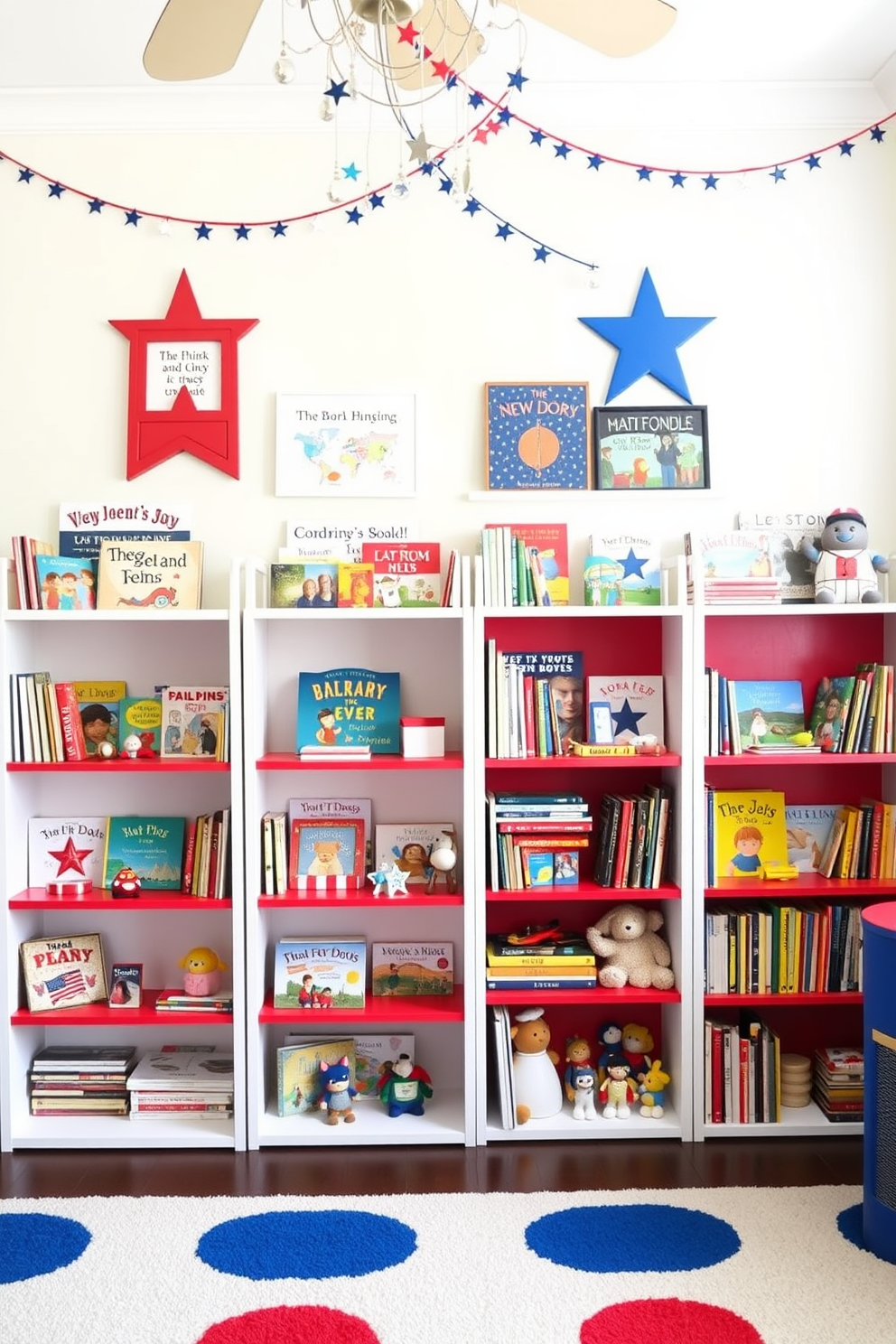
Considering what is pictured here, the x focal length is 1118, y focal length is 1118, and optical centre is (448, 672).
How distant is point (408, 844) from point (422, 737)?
36cm

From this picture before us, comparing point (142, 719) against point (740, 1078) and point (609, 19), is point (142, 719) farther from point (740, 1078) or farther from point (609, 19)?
point (609, 19)

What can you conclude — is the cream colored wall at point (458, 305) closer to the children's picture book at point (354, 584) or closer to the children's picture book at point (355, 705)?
the children's picture book at point (354, 584)

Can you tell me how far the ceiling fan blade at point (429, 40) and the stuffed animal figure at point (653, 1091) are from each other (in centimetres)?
242

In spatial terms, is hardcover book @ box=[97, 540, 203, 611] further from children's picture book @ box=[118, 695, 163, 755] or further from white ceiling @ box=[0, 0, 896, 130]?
white ceiling @ box=[0, 0, 896, 130]

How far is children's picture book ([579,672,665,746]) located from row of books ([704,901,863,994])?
0.53 metres

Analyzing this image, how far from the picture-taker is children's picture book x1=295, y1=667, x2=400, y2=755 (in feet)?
10.1

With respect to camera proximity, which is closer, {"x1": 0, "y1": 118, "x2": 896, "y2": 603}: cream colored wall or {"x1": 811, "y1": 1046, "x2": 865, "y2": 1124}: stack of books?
{"x1": 811, "y1": 1046, "x2": 865, "y2": 1124}: stack of books

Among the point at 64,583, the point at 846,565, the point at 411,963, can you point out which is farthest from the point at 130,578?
the point at 846,565

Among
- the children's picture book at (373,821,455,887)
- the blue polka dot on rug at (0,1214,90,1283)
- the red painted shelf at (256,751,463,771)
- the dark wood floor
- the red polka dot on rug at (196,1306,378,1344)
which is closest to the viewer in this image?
the red polka dot on rug at (196,1306,378,1344)

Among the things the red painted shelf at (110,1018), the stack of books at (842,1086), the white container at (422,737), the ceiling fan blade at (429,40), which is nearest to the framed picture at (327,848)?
the white container at (422,737)

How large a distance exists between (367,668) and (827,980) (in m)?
1.50

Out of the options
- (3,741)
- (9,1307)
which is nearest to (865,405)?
(3,741)

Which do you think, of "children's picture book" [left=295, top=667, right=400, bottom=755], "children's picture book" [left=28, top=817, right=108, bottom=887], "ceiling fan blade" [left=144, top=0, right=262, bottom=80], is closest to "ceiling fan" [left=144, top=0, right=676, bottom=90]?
"ceiling fan blade" [left=144, top=0, right=262, bottom=80]

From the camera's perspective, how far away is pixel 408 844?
123 inches
